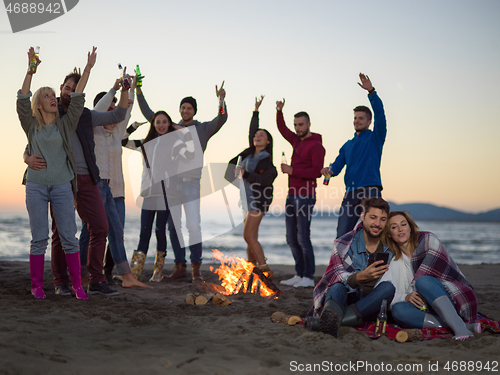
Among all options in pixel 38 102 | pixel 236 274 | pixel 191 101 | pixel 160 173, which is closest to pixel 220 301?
pixel 236 274

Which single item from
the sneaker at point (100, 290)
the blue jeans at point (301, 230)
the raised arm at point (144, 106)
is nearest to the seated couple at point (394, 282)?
the sneaker at point (100, 290)

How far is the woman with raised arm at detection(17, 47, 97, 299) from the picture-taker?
3.80 m

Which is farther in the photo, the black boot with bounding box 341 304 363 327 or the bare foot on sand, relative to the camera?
the bare foot on sand

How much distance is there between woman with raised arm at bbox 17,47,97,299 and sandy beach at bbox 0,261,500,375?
0.44m

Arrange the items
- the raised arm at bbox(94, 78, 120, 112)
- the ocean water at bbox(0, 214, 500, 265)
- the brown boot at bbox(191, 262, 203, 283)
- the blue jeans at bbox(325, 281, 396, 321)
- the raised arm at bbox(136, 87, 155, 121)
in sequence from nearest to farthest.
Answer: the blue jeans at bbox(325, 281, 396, 321) → the raised arm at bbox(94, 78, 120, 112) → the brown boot at bbox(191, 262, 203, 283) → the raised arm at bbox(136, 87, 155, 121) → the ocean water at bbox(0, 214, 500, 265)

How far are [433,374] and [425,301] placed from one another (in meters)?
0.84

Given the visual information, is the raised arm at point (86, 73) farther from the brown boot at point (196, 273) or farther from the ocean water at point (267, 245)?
the ocean water at point (267, 245)

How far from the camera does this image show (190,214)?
17.7 ft

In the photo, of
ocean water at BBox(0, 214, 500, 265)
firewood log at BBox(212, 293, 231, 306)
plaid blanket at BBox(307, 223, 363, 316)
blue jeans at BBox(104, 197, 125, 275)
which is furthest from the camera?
ocean water at BBox(0, 214, 500, 265)

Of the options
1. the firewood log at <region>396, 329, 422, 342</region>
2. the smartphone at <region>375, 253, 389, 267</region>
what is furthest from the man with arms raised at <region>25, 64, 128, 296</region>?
the firewood log at <region>396, 329, 422, 342</region>

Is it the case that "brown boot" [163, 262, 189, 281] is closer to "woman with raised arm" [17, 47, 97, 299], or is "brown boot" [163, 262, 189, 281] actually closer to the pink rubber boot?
"woman with raised arm" [17, 47, 97, 299]

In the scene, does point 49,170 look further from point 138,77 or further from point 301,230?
point 301,230

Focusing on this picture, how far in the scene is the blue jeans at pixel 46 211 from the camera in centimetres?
380

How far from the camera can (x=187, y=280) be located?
227 inches
